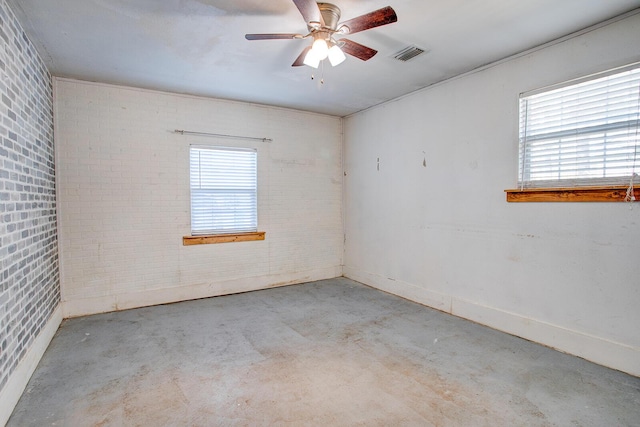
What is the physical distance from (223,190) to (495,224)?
3573mm

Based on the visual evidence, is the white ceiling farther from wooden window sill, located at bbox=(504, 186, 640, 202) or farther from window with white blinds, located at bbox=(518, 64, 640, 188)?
wooden window sill, located at bbox=(504, 186, 640, 202)

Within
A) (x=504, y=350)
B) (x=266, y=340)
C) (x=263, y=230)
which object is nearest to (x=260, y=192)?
(x=263, y=230)

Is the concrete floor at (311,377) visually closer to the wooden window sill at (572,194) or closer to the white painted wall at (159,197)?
the white painted wall at (159,197)

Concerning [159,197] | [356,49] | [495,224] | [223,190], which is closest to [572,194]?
[495,224]

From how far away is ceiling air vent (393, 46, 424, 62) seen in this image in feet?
10.2

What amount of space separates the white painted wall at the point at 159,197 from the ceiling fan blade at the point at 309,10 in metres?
2.88

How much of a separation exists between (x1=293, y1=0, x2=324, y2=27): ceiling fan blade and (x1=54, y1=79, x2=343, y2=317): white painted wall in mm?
2884

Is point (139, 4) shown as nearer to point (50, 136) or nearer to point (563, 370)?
point (50, 136)

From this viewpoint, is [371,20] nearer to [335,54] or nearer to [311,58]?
[335,54]

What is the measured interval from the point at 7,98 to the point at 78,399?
2186 millimetres

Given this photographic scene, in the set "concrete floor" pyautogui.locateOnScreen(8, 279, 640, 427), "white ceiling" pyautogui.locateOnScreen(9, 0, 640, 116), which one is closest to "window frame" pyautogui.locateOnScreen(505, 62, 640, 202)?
"white ceiling" pyautogui.locateOnScreen(9, 0, 640, 116)

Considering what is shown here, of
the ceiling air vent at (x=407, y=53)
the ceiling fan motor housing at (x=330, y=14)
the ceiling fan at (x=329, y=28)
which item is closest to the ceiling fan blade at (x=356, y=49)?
the ceiling fan at (x=329, y=28)

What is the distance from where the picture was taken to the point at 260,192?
502 centimetres

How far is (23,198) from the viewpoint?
2609mm
